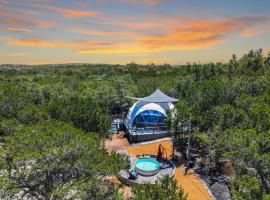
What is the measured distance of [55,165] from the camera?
55.3 feet

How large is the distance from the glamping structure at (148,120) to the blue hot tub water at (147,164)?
9728mm

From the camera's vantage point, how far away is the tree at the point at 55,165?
16.5m

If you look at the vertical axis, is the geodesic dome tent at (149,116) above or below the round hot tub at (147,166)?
above

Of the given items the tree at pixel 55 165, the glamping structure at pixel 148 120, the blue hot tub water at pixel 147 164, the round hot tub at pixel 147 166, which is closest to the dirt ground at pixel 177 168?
the glamping structure at pixel 148 120

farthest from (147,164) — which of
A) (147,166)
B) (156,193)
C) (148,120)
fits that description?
(156,193)

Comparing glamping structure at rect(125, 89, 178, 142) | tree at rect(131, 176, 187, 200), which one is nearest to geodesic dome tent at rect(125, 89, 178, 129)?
glamping structure at rect(125, 89, 178, 142)

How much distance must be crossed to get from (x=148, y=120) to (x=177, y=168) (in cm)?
1495

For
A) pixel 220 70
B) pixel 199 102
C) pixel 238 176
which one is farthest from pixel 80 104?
pixel 220 70

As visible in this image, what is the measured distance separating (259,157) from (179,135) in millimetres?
15274

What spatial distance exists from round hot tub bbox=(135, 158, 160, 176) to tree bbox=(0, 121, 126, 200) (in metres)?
10.8

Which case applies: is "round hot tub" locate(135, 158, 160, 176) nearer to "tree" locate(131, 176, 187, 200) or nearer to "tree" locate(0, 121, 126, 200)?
"tree" locate(0, 121, 126, 200)

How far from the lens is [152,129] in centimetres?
4353

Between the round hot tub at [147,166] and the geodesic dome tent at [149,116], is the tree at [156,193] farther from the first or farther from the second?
the geodesic dome tent at [149,116]

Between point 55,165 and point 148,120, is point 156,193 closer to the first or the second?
point 55,165
